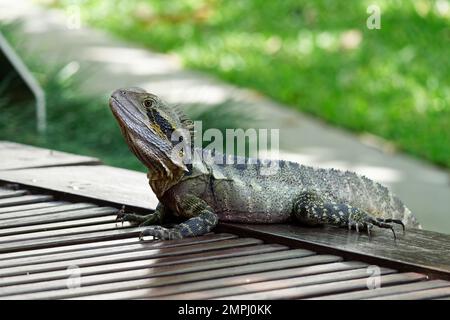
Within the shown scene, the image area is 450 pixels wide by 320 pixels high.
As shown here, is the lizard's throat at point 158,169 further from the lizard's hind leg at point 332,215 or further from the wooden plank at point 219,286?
the wooden plank at point 219,286

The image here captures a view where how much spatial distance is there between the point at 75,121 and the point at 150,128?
346cm

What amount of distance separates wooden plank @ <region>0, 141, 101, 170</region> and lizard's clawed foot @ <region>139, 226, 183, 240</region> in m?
1.22

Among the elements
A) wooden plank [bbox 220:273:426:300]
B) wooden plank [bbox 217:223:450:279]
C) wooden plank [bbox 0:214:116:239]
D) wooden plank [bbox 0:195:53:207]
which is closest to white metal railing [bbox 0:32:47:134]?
wooden plank [bbox 0:195:53:207]

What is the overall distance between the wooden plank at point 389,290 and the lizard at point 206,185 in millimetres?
646

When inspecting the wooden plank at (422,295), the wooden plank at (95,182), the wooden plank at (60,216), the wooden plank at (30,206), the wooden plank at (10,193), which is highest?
the wooden plank at (95,182)

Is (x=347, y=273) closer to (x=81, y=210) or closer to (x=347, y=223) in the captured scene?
(x=347, y=223)

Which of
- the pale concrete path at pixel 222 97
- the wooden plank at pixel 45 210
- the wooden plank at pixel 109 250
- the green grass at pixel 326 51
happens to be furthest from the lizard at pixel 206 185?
the green grass at pixel 326 51

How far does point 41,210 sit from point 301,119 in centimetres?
530

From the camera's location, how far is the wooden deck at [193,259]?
9.36 ft

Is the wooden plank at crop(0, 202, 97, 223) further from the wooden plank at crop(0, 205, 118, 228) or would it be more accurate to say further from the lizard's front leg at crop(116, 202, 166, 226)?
the lizard's front leg at crop(116, 202, 166, 226)

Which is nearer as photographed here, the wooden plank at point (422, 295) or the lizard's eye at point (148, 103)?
the wooden plank at point (422, 295)

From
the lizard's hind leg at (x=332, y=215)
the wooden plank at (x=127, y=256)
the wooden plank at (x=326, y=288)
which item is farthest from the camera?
the lizard's hind leg at (x=332, y=215)

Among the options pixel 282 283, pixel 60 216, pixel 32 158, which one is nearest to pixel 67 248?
pixel 60 216
